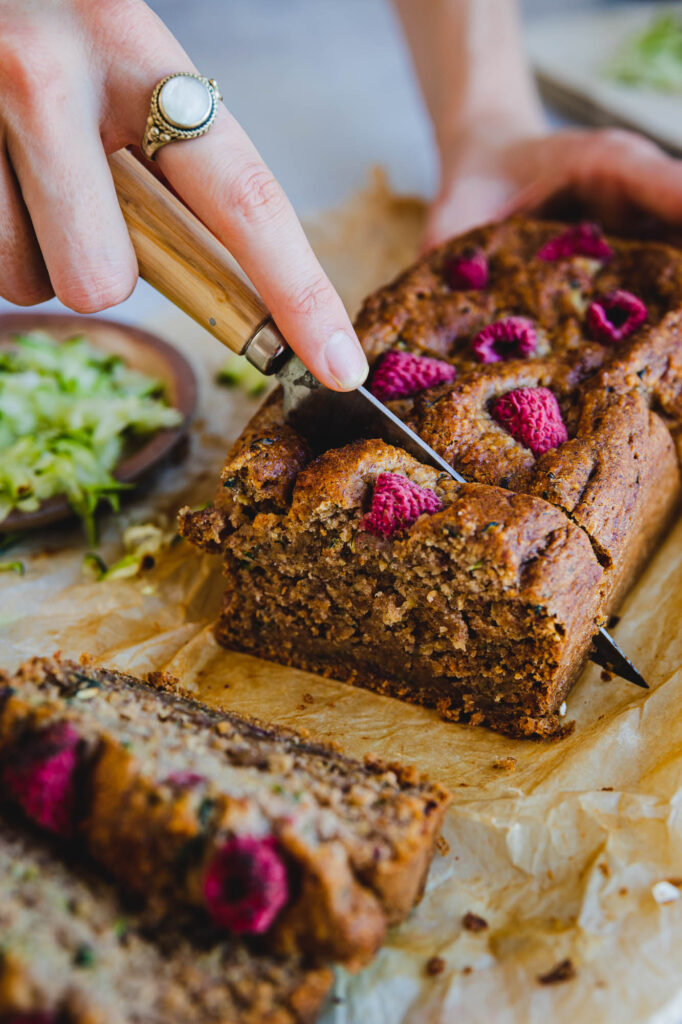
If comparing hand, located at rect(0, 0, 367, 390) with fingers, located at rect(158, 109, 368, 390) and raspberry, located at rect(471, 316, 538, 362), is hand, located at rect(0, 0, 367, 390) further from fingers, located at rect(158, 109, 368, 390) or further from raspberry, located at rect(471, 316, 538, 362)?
raspberry, located at rect(471, 316, 538, 362)

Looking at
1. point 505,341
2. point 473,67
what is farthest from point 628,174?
point 473,67

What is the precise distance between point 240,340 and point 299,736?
4.18 ft

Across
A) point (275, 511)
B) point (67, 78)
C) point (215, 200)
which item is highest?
point (67, 78)

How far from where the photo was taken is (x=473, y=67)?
545cm

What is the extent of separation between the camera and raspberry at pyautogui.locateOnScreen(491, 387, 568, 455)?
298 centimetres

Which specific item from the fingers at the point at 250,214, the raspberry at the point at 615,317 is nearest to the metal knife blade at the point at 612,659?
the raspberry at the point at 615,317

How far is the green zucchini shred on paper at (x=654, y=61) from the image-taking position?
5.91 metres

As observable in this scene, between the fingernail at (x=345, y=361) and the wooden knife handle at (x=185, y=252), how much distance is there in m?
0.27

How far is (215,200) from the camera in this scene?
259 cm

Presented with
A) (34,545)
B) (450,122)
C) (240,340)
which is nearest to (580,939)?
(240,340)

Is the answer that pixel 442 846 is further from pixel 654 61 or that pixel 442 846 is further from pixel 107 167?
pixel 654 61

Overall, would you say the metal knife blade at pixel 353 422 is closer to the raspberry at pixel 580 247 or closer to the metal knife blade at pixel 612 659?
the metal knife blade at pixel 612 659

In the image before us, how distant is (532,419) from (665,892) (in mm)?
1497

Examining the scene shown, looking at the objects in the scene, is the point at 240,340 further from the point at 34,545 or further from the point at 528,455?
the point at 34,545
